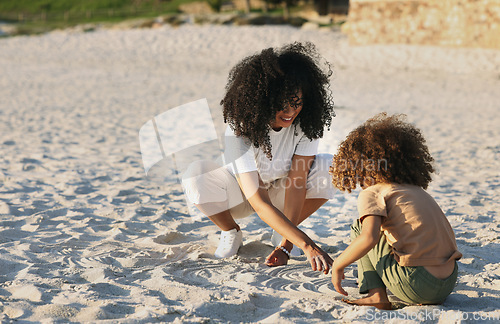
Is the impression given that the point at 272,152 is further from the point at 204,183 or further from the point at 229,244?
the point at 229,244

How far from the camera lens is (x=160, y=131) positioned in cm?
691

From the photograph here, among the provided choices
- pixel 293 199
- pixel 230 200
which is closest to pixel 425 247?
pixel 293 199

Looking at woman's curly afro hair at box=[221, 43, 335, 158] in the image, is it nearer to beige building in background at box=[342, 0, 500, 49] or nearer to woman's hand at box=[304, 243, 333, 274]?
woman's hand at box=[304, 243, 333, 274]

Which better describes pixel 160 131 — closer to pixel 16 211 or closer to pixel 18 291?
pixel 16 211

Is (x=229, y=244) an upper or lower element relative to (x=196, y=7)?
lower

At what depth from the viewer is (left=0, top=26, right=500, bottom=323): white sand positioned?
2281 mm

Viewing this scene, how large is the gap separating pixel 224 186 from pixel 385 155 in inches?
43.3

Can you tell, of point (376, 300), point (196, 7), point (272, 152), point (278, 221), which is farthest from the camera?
point (196, 7)

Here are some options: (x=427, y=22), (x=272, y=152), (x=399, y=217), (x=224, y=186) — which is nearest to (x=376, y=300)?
(x=399, y=217)

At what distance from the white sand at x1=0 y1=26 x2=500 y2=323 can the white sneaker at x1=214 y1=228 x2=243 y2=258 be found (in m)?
0.08

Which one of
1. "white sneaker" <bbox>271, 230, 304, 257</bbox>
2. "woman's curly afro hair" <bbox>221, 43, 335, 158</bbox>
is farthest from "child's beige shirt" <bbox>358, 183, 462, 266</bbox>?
"white sneaker" <bbox>271, 230, 304, 257</bbox>

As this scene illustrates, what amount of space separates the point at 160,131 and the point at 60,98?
341 cm

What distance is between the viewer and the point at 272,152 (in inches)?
113

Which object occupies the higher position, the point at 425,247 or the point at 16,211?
the point at 425,247
